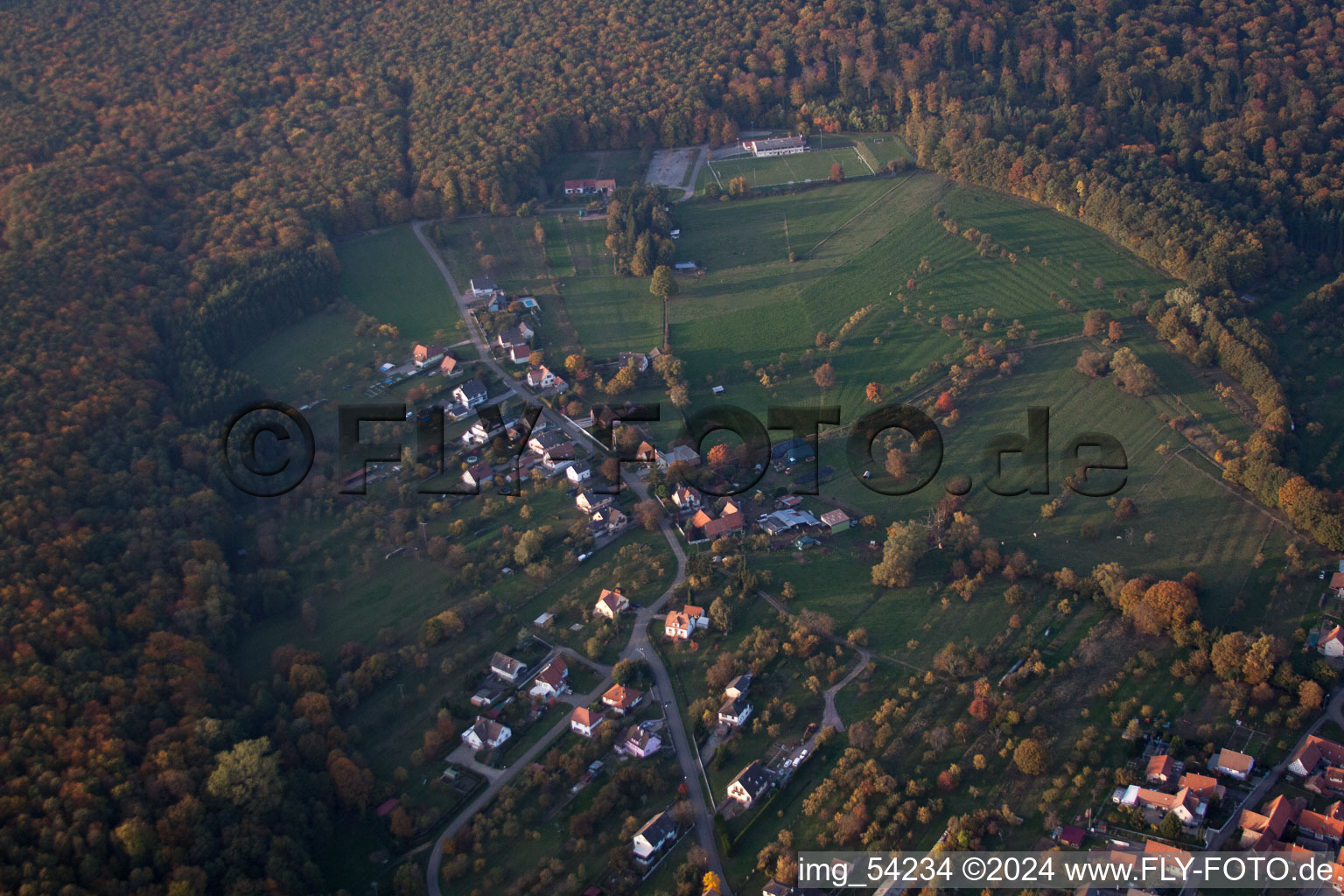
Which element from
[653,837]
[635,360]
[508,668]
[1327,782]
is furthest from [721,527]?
[1327,782]

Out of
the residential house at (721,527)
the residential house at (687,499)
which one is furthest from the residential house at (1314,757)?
the residential house at (687,499)

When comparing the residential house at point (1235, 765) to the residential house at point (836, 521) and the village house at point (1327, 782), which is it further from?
the residential house at point (836, 521)

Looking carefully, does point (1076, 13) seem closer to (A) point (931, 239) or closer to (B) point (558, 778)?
(A) point (931, 239)

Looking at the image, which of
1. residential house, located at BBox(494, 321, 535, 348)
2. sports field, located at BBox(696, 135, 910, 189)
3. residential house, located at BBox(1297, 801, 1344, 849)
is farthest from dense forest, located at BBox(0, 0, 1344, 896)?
residential house, located at BBox(1297, 801, 1344, 849)

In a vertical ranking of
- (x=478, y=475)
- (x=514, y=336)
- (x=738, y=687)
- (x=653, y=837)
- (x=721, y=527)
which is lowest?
(x=653, y=837)

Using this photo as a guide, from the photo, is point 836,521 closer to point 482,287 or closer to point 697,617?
point 697,617
